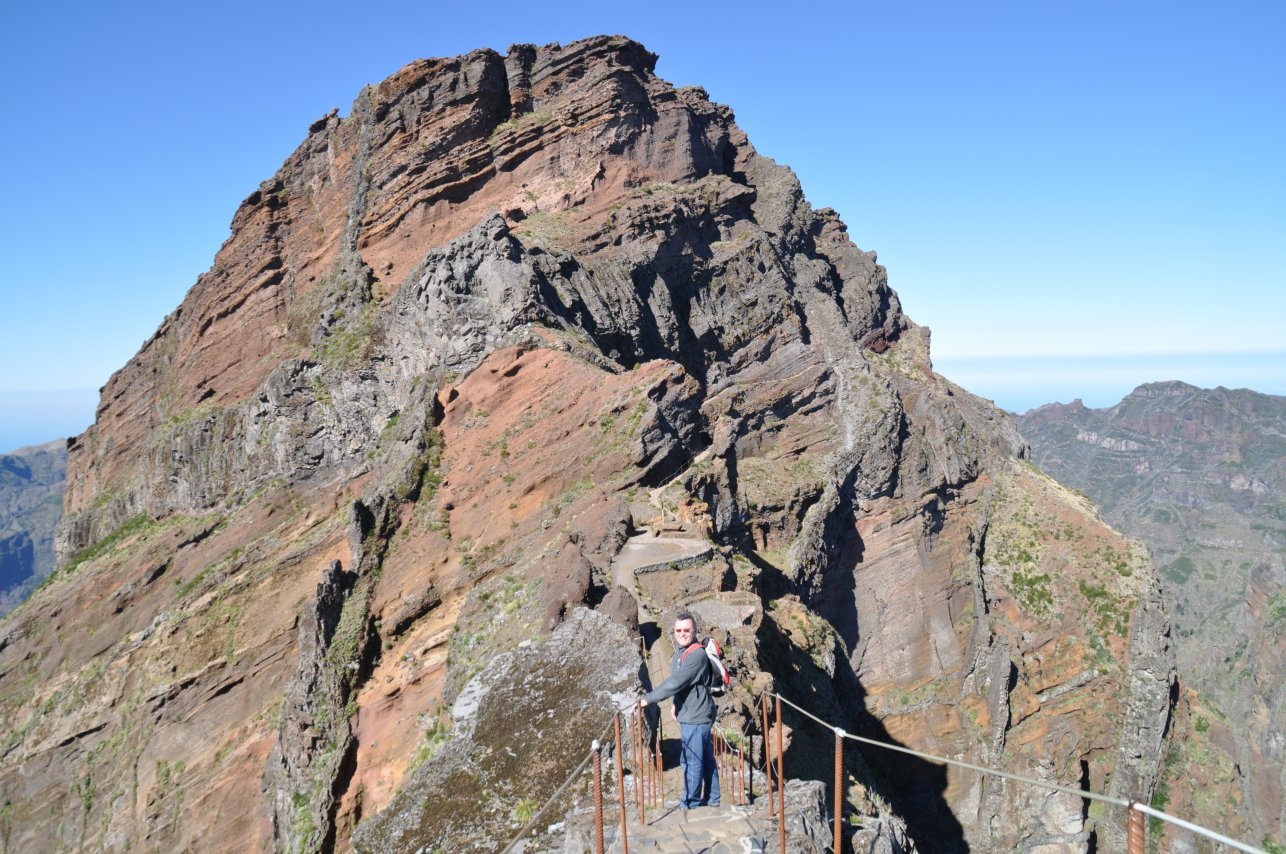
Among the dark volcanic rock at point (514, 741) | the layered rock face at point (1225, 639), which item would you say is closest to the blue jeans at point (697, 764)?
the dark volcanic rock at point (514, 741)

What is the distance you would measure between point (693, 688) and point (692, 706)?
0.24 meters

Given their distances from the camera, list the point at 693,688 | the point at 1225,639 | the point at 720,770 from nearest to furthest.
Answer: the point at 693,688 < the point at 720,770 < the point at 1225,639

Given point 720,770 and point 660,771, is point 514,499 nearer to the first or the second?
point 720,770

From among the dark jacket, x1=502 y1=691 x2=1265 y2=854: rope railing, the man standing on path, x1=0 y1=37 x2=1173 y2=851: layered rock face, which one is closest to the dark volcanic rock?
x1=0 y1=37 x2=1173 y2=851: layered rock face

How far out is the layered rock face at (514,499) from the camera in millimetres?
24438

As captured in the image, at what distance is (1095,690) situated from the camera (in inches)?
1587

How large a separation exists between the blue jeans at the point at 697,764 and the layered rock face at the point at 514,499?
13.7 ft

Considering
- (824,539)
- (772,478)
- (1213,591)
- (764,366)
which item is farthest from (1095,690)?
(1213,591)

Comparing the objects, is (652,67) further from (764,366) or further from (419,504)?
(419,504)

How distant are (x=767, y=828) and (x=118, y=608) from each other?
3645 centimetres

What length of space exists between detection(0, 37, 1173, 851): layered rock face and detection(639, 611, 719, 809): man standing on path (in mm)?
4429

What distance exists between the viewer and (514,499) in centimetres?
2688

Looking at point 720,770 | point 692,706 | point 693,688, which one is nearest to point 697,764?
point 692,706

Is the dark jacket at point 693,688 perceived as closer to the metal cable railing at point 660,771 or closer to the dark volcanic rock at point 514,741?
the metal cable railing at point 660,771
